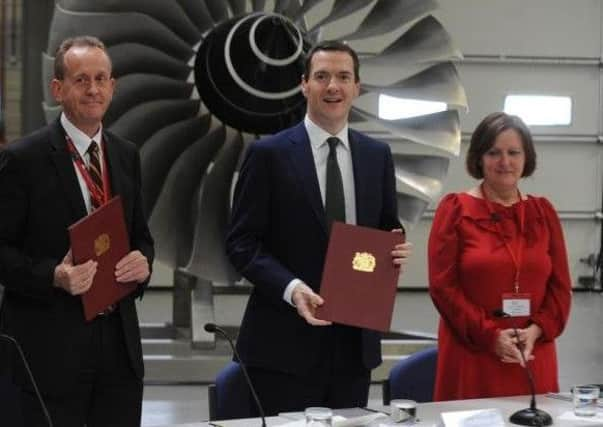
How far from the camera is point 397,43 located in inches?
236

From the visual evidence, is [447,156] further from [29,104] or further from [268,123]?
[29,104]

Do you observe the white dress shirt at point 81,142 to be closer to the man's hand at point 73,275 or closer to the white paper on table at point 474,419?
the man's hand at point 73,275

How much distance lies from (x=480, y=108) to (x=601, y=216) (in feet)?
5.18

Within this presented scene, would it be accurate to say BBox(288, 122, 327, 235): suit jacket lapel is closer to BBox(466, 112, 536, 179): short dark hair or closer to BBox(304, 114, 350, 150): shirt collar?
BBox(304, 114, 350, 150): shirt collar

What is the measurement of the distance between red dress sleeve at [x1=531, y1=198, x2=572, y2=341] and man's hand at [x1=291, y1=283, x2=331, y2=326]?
0.78 m

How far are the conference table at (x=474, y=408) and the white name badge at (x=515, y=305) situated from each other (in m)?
0.29

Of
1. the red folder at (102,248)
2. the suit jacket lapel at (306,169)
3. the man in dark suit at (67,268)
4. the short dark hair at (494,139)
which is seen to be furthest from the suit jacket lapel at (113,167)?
the short dark hair at (494,139)

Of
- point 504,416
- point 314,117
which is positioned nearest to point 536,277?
point 504,416

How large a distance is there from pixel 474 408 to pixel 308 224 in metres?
→ 0.64

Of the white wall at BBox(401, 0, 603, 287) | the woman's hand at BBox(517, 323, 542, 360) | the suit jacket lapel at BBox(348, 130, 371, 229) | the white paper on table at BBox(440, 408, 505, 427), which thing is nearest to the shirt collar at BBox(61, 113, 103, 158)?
the suit jacket lapel at BBox(348, 130, 371, 229)

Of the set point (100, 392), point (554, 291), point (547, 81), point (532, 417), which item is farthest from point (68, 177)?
point (547, 81)

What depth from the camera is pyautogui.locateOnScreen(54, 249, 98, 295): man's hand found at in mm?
2641

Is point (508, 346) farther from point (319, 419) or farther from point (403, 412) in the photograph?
point (319, 419)

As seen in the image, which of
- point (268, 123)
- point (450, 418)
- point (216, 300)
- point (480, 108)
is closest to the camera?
point (450, 418)
